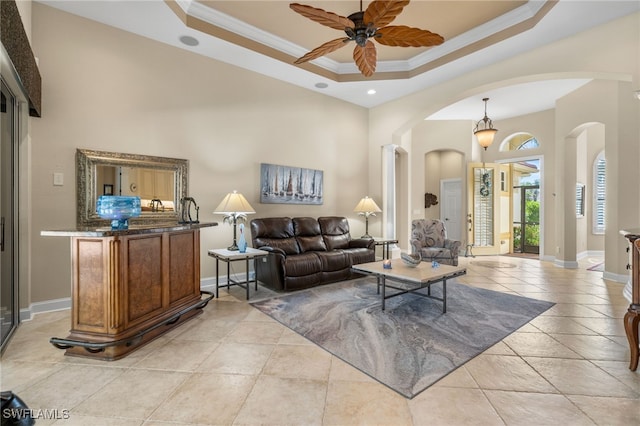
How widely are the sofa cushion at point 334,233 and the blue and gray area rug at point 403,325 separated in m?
1.00

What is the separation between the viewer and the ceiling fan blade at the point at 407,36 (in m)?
2.68

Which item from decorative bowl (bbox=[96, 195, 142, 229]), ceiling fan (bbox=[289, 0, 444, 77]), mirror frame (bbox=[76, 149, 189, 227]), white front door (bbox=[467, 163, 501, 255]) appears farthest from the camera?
white front door (bbox=[467, 163, 501, 255])

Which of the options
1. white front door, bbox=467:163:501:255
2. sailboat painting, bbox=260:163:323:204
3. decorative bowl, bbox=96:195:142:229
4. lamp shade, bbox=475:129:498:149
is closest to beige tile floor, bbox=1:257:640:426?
decorative bowl, bbox=96:195:142:229

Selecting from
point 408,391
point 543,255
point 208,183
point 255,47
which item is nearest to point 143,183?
point 208,183

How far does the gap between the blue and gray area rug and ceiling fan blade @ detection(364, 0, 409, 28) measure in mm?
2719

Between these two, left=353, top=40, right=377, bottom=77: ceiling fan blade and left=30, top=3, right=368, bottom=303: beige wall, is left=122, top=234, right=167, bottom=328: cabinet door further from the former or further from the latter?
left=353, top=40, right=377, bottom=77: ceiling fan blade

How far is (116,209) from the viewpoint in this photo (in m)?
2.33

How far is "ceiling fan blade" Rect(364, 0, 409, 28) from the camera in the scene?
2.34m

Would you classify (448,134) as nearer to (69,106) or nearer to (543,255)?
(543,255)

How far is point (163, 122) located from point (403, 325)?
151 inches

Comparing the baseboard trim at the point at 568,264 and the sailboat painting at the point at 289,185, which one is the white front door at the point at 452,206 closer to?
the baseboard trim at the point at 568,264

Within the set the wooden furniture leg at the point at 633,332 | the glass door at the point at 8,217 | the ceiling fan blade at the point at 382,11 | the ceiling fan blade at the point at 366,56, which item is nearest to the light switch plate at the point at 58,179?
the glass door at the point at 8,217

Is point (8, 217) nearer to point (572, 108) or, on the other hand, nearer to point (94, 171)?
point (94, 171)

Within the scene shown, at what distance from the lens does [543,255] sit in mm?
6906
